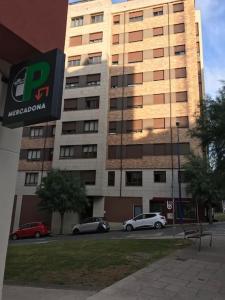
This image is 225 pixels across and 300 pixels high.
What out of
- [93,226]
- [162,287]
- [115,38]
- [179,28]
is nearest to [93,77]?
[115,38]

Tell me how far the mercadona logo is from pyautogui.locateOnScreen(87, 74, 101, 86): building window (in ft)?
124

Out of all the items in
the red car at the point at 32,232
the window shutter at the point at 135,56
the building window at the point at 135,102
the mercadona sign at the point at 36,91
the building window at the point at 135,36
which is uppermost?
the building window at the point at 135,36

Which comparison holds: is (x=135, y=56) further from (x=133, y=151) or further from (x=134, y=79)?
(x=133, y=151)

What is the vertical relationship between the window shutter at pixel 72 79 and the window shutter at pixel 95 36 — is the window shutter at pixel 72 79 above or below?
below

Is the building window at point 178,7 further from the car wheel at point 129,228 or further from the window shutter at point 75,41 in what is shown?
the car wheel at point 129,228

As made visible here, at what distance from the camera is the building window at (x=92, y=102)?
138 feet

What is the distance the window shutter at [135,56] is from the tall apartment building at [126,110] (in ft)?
0.41

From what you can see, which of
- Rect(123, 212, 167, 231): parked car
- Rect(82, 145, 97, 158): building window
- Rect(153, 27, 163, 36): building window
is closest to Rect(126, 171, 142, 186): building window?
Rect(82, 145, 97, 158): building window

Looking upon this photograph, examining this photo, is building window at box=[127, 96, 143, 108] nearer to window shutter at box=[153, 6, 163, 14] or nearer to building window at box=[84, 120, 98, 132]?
building window at box=[84, 120, 98, 132]

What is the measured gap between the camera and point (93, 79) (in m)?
43.5

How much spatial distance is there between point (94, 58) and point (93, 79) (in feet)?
9.58

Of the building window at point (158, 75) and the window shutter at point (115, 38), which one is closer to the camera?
the building window at point (158, 75)

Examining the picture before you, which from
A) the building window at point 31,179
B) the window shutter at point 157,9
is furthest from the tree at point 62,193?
the window shutter at point 157,9

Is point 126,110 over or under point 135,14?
under
